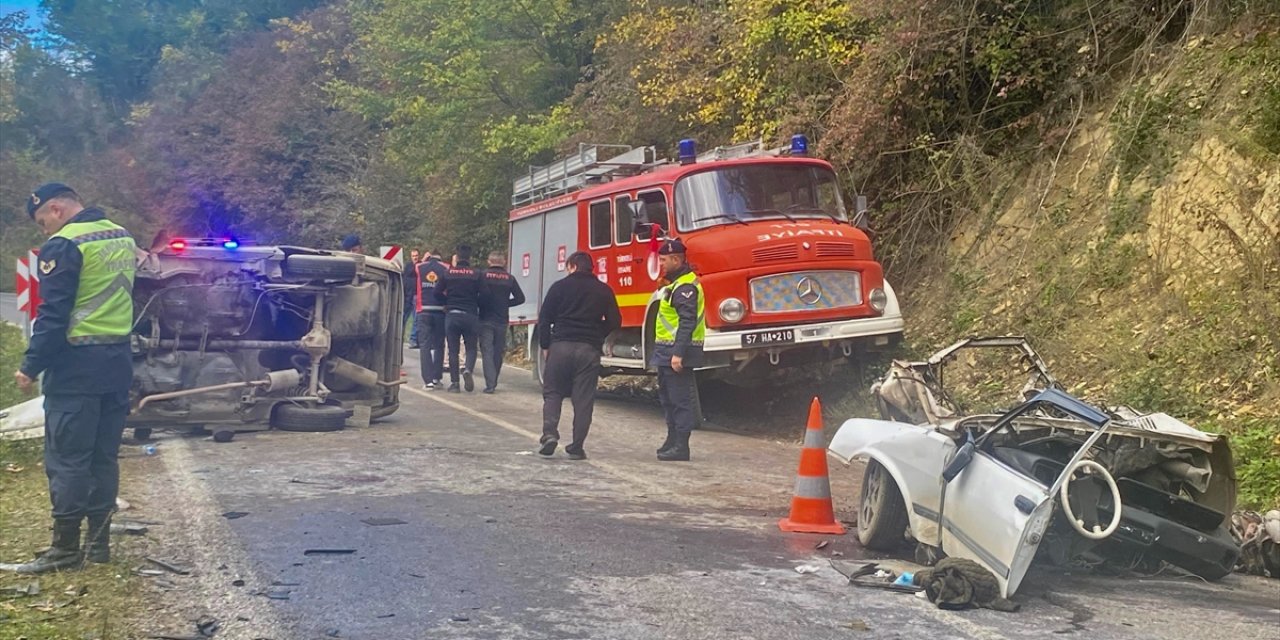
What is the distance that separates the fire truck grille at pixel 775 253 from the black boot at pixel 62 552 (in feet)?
22.7

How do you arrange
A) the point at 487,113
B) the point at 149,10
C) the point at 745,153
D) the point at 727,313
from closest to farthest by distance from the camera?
the point at 727,313 < the point at 745,153 < the point at 487,113 < the point at 149,10

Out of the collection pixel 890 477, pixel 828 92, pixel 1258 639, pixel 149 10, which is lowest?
pixel 1258 639

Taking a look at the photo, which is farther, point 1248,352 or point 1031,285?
point 1031,285

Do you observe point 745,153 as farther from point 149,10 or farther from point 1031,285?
point 149,10

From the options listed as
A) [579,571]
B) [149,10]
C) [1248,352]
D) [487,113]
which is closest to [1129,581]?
[579,571]

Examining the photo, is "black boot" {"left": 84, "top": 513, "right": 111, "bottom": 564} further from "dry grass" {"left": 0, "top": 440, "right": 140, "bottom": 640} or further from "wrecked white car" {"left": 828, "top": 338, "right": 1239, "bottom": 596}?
"wrecked white car" {"left": 828, "top": 338, "right": 1239, "bottom": 596}

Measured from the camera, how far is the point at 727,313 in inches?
437

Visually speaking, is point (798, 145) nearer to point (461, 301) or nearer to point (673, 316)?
point (673, 316)

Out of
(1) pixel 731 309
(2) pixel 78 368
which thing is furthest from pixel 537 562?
(1) pixel 731 309

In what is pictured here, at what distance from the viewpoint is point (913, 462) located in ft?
20.0

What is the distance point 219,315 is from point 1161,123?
30.1 ft

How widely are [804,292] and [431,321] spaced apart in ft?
19.0

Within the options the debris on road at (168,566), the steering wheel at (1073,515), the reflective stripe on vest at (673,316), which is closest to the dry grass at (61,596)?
the debris on road at (168,566)

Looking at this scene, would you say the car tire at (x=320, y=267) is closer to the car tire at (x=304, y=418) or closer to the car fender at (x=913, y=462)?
the car tire at (x=304, y=418)
